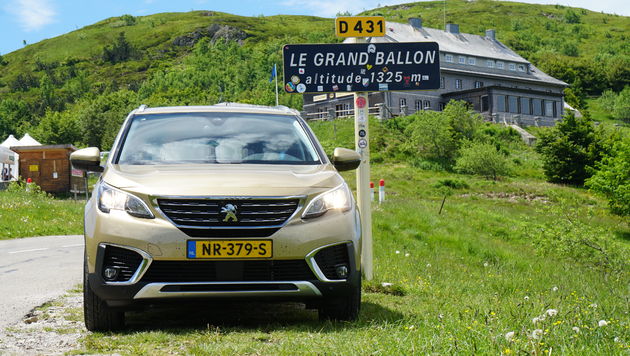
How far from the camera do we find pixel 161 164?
5.98 metres

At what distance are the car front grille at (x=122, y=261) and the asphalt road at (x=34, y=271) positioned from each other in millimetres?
1232

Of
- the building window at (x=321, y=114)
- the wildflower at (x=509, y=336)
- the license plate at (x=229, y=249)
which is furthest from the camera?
the building window at (x=321, y=114)

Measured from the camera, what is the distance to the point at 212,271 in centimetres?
515

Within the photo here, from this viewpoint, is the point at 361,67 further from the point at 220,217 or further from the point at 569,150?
the point at 569,150

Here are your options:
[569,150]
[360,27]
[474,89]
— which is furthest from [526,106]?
[360,27]

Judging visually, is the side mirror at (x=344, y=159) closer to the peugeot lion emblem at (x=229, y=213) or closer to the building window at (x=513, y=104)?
the peugeot lion emblem at (x=229, y=213)

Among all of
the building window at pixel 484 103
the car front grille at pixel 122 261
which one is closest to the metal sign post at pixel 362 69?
the car front grille at pixel 122 261

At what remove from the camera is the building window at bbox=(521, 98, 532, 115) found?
77.1 meters

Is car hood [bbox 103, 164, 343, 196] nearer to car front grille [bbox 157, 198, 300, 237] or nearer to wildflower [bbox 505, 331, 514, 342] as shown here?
car front grille [bbox 157, 198, 300, 237]

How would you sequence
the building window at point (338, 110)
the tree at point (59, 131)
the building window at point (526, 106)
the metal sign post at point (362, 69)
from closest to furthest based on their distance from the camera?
the metal sign post at point (362, 69) < the building window at point (338, 110) < the building window at point (526, 106) < the tree at point (59, 131)

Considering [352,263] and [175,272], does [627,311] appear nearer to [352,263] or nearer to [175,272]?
[352,263]

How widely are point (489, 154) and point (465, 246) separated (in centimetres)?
3080

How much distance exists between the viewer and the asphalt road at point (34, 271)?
281 inches

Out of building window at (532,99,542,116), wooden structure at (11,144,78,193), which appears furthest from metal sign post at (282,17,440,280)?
building window at (532,99,542,116)
